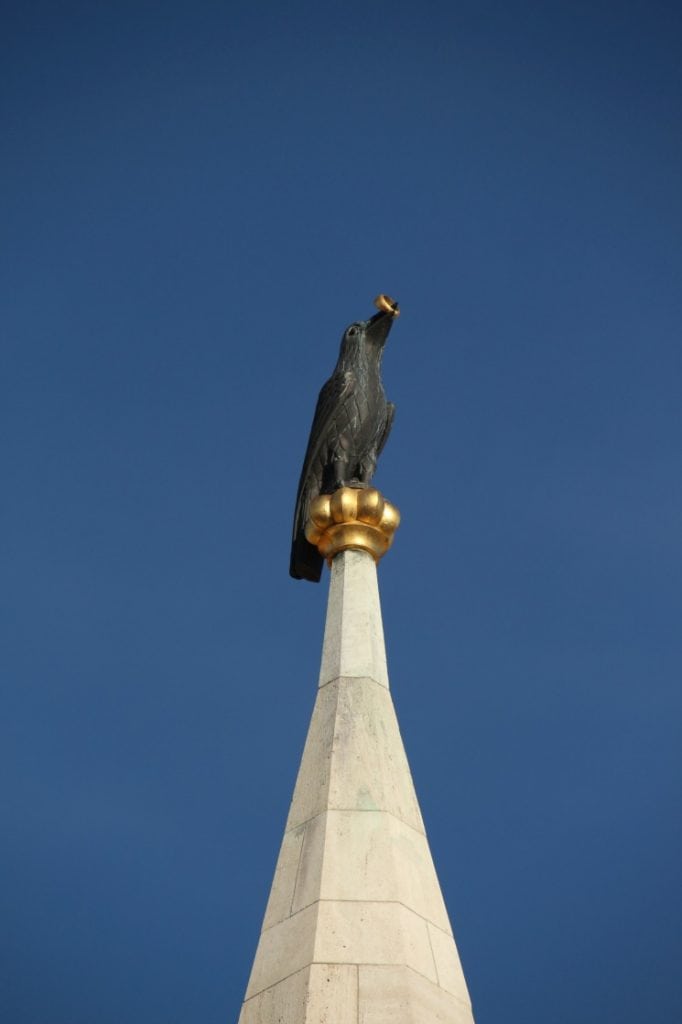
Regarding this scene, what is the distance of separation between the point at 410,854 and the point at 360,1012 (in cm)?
123

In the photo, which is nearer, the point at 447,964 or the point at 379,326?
the point at 447,964

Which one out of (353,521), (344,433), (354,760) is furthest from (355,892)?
(344,433)

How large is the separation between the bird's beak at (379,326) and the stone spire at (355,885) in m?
3.45

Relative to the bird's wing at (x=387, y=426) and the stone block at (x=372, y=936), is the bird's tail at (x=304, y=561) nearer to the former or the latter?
the bird's wing at (x=387, y=426)

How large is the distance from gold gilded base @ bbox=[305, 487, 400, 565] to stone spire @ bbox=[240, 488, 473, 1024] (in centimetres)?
69

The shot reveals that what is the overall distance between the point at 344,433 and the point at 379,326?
1412mm

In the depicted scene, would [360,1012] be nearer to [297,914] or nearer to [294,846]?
[297,914]

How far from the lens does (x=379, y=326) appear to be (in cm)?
984

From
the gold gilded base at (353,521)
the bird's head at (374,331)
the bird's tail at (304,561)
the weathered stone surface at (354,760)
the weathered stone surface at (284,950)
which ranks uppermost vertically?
the bird's head at (374,331)

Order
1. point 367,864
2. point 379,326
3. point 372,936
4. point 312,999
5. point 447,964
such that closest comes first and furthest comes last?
point 312,999 → point 372,936 → point 447,964 → point 367,864 → point 379,326

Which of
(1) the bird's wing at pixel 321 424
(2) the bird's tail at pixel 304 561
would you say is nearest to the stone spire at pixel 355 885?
(2) the bird's tail at pixel 304 561

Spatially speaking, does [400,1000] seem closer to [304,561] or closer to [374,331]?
[304,561]

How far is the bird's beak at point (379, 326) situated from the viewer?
32.2 feet

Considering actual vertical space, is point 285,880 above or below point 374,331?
below
